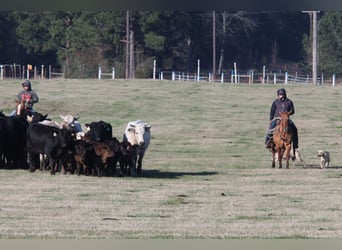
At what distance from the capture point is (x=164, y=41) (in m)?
71.2

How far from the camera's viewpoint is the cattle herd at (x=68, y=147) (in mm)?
20500

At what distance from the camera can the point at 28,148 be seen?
2153 cm

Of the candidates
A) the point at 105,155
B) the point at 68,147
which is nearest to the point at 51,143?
the point at 68,147

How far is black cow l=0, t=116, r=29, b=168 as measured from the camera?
73.2 feet

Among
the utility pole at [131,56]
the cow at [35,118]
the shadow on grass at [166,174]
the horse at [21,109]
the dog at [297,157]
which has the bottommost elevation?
the shadow on grass at [166,174]

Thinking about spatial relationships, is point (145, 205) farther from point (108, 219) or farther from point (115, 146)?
point (115, 146)

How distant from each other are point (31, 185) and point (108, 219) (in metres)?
5.06

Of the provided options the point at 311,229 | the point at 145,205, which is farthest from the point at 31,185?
the point at 311,229

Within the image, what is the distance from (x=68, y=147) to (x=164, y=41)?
167 feet

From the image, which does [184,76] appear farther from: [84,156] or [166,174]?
[84,156]

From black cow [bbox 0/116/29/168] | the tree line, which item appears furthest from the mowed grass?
the tree line

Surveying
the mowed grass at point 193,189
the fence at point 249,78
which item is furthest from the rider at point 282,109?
the fence at point 249,78

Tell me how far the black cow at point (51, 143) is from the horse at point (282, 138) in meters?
4.98

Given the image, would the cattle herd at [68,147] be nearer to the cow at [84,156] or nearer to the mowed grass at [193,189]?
the cow at [84,156]
